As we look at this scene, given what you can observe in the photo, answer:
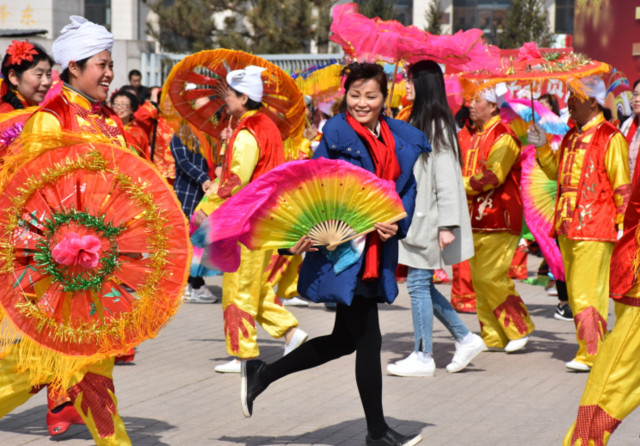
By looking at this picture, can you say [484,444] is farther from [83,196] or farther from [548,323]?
[548,323]

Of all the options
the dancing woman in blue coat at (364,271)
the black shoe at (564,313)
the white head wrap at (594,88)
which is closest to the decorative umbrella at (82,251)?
the dancing woman in blue coat at (364,271)

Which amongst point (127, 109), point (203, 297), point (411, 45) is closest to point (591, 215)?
point (411, 45)

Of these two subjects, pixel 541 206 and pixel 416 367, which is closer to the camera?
pixel 416 367

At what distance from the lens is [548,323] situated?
9000 millimetres

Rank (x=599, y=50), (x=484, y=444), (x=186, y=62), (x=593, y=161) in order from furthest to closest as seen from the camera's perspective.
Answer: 1. (x=599, y=50)
2. (x=186, y=62)
3. (x=593, y=161)
4. (x=484, y=444)

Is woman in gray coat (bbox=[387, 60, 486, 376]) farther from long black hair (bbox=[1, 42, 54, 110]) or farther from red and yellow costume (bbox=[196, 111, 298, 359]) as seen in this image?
long black hair (bbox=[1, 42, 54, 110])

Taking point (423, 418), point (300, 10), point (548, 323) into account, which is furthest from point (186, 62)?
point (300, 10)

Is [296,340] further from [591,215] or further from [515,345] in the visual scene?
[591,215]

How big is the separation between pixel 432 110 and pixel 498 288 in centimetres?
156

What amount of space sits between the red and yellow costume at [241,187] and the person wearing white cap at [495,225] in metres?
1.63

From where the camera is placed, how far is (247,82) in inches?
269

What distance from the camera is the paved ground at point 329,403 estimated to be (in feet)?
17.5

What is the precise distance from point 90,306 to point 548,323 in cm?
555

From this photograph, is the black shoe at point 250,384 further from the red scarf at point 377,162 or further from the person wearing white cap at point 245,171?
the person wearing white cap at point 245,171
